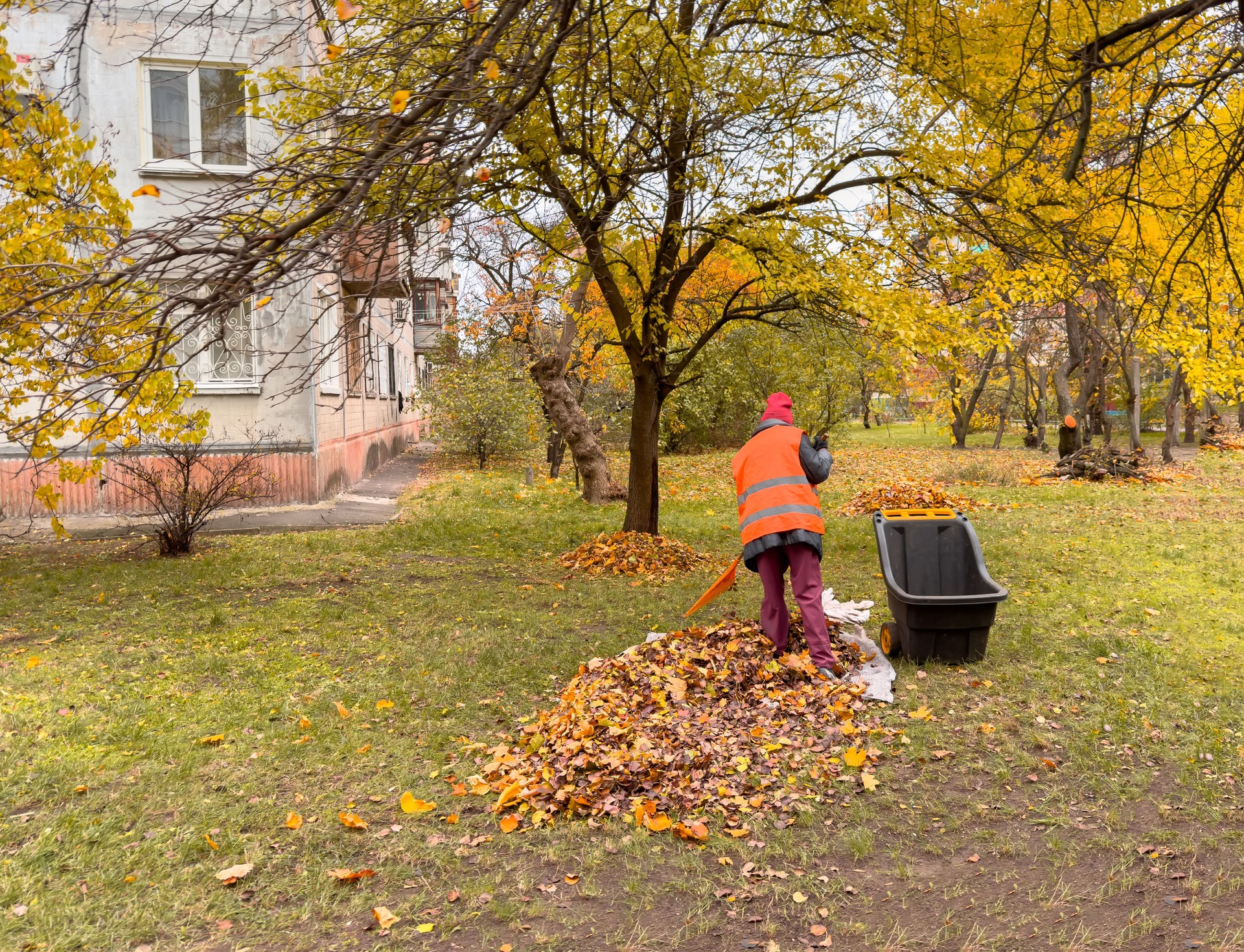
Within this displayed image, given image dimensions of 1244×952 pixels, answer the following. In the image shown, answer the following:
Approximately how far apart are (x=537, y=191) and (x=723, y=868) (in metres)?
7.41

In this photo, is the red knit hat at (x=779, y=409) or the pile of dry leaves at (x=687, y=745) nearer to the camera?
the pile of dry leaves at (x=687, y=745)

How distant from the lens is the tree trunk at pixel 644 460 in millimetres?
11039

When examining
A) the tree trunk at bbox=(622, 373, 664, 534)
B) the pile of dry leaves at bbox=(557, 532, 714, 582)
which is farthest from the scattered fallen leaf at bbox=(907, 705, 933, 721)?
the tree trunk at bbox=(622, 373, 664, 534)

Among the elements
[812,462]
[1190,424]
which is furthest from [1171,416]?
[812,462]

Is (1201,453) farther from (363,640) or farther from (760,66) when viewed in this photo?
(363,640)

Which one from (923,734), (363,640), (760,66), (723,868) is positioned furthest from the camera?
(760,66)

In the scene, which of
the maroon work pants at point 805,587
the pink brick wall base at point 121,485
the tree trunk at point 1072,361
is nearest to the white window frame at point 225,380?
the pink brick wall base at point 121,485

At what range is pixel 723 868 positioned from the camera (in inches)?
148

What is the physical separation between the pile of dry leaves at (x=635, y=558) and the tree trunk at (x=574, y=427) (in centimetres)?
494

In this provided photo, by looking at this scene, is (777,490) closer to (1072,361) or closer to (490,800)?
(490,800)

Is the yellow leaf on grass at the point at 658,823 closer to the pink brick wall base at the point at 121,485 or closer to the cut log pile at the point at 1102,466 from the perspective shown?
the pink brick wall base at the point at 121,485

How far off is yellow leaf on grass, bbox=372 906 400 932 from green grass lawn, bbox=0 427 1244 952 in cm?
5

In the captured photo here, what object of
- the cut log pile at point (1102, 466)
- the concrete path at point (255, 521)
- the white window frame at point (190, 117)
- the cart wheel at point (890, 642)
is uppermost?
the white window frame at point (190, 117)

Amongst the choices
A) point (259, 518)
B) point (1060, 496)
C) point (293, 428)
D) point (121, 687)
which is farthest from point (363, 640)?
point (1060, 496)
